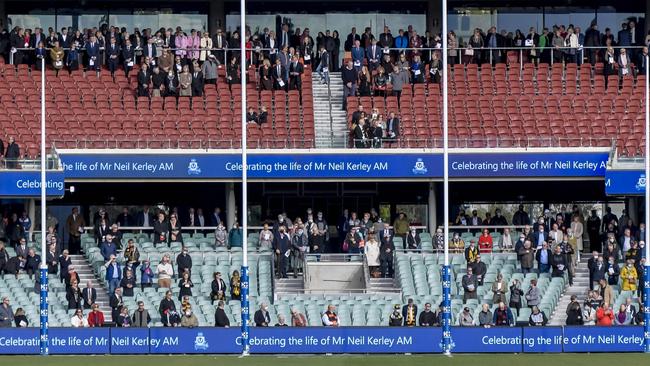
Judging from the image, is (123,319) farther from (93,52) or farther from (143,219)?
(93,52)

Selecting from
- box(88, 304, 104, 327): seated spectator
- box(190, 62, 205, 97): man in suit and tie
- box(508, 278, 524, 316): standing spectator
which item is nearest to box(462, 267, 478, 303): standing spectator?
box(508, 278, 524, 316): standing spectator

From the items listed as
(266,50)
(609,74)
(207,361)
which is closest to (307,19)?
(266,50)

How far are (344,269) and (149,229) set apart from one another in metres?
6.50

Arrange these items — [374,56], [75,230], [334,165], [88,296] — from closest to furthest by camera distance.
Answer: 1. [88,296]
2. [334,165]
3. [75,230]
4. [374,56]

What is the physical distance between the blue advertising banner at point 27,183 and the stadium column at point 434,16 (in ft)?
53.4

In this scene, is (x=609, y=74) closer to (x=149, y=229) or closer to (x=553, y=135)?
(x=553, y=135)

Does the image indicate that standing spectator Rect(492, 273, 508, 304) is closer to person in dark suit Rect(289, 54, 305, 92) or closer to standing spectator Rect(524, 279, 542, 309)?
standing spectator Rect(524, 279, 542, 309)

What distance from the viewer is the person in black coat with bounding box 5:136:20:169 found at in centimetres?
5475

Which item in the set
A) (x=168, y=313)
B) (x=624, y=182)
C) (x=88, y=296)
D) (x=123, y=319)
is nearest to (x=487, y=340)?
(x=168, y=313)

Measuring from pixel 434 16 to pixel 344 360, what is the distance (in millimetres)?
22555

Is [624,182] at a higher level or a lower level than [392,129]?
lower

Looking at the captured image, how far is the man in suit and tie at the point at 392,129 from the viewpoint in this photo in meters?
56.4

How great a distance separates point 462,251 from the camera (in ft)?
182

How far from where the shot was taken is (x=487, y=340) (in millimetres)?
47625
